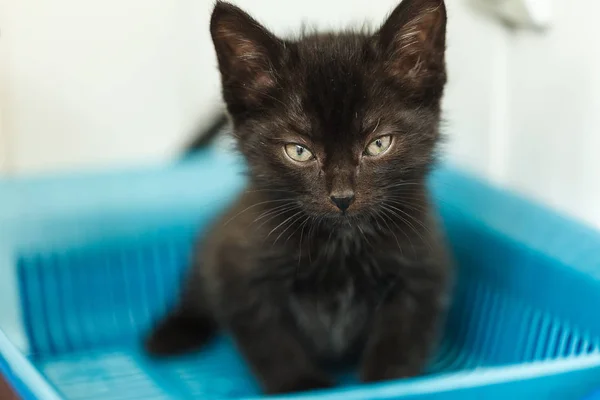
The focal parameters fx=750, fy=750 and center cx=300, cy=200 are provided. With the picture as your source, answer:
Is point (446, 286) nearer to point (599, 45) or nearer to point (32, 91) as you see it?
point (599, 45)

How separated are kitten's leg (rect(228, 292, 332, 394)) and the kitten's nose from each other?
0.28 metres

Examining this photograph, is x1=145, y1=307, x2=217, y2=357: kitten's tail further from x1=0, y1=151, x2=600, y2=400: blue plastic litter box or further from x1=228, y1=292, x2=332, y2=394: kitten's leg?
x1=228, y1=292, x2=332, y2=394: kitten's leg

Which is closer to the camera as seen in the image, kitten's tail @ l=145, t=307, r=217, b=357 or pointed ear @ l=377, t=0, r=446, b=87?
pointed ear @ l=377, t=0, r=446, b=87

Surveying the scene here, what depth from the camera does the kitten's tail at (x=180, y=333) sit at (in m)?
1.53

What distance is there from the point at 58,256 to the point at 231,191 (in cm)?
41

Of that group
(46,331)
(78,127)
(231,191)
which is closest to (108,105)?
(78,127)

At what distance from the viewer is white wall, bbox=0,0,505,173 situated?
1812mm

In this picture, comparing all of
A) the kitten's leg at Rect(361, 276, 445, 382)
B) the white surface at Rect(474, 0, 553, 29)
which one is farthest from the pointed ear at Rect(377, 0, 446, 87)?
the white surface at Rect(474, 0, 553, 29)

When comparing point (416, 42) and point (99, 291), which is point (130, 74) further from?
point (416, 42)

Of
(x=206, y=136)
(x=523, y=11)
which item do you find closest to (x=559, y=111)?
(x=523, y=11)

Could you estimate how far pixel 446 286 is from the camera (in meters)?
1.29

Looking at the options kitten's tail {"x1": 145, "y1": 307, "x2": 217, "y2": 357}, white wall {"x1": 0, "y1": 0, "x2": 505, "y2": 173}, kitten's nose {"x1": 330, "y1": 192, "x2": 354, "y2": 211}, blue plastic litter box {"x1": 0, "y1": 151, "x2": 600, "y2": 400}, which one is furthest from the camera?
white wall {"x1": 0, "y1": 0, "x2": 505, "y2": 173}

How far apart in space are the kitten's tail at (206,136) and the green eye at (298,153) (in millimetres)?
776

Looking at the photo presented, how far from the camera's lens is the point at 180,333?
1.56 meters
